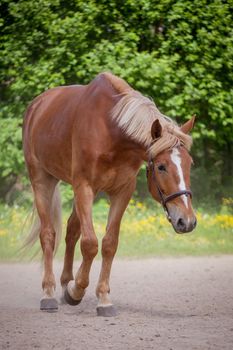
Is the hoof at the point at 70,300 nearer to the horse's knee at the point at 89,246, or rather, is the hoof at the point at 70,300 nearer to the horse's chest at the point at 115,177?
the horse's knee at the point at 89,246

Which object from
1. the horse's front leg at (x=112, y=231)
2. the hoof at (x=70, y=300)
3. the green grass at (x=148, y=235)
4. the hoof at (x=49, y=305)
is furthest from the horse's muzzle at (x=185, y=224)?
the green grass at (x=148, y=235)

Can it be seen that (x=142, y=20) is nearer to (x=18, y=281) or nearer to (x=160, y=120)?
(x=18, y=281)

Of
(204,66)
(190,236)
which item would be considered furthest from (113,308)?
(204,66)

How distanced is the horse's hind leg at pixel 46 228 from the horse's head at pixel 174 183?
4.45 feet

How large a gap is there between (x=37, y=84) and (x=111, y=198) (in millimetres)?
5761

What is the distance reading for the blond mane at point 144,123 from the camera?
544 cm

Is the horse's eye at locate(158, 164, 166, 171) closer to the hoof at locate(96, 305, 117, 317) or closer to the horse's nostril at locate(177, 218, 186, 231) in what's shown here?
the horse's nostril at locate(177, 218, 186, 231)

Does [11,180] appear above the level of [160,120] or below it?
below

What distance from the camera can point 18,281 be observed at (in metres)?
7.69

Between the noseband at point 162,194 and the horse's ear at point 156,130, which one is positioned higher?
the horse's ear at point 156,130

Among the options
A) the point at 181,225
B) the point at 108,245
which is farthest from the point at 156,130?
the point at 108,245

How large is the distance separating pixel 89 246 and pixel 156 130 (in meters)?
1.05

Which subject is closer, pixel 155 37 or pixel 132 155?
pixel 132 155

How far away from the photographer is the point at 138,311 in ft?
19.6
